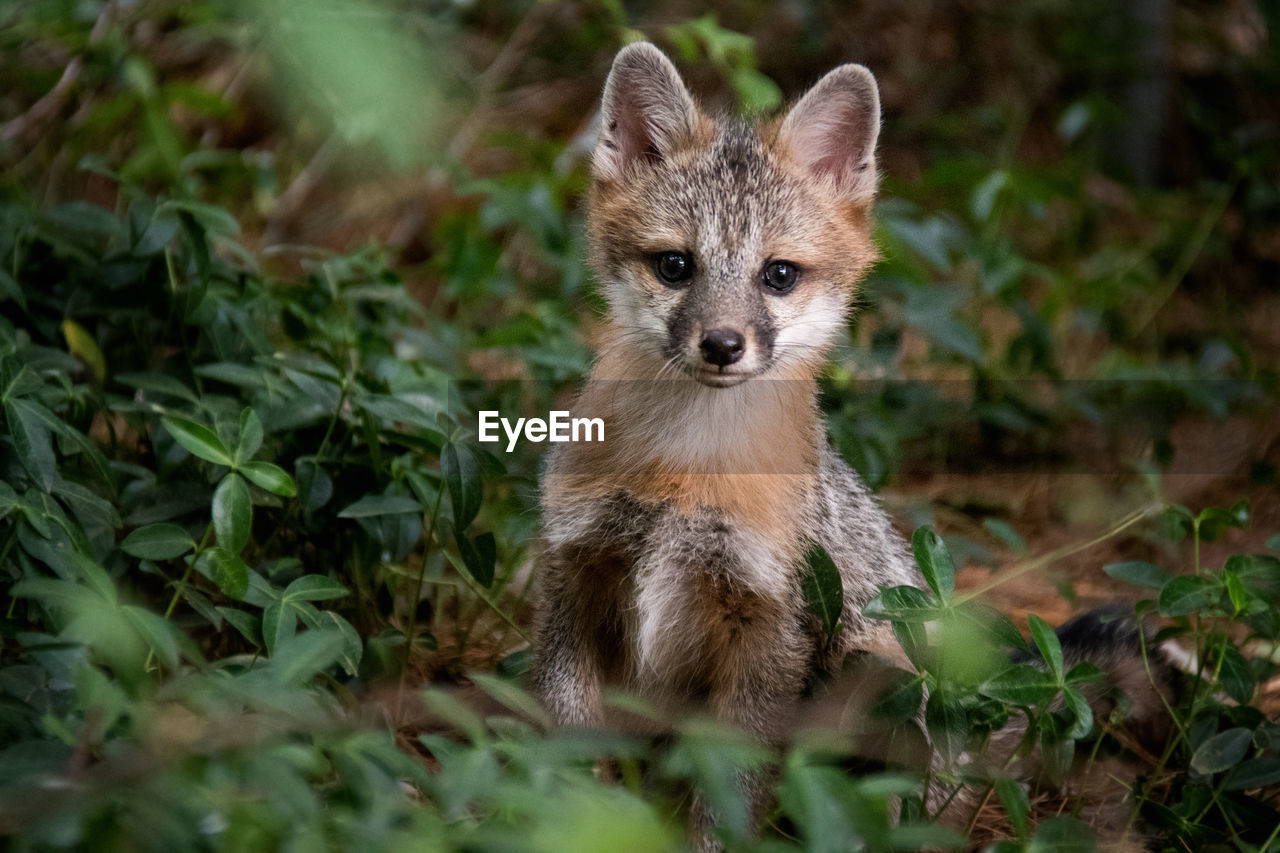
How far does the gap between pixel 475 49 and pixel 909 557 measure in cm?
546

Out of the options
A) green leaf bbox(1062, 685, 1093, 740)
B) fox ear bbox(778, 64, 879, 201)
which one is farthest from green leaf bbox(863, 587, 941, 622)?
fox ear bbox(778, 64, 879, 201)

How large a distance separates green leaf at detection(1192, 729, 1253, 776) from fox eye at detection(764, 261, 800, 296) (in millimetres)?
1766

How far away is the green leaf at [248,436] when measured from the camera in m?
2.97

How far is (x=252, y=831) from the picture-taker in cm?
185

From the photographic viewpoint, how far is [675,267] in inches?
135

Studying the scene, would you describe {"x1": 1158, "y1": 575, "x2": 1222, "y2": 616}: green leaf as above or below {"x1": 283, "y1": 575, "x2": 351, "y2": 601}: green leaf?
below

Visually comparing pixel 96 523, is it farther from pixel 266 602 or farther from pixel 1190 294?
pixel 1190 294

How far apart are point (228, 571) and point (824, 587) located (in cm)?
158

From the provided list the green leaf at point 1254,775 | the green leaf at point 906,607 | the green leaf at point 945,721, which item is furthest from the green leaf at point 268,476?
the green leaf at point 1254,775

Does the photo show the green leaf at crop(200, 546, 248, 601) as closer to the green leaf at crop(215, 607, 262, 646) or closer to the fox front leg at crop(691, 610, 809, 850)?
the green leaf at crop(215, 607, 262, 646)

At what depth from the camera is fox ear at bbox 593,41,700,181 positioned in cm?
353

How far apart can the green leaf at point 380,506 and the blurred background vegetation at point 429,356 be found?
0.02 m

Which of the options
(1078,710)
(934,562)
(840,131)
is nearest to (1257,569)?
(1078,710)

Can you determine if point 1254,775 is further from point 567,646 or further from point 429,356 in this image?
point 429,356
